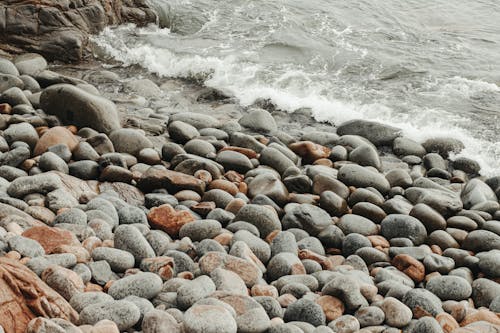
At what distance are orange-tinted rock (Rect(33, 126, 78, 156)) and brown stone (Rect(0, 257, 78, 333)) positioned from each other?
2.71 meters

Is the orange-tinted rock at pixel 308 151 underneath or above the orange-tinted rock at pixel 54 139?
underneath

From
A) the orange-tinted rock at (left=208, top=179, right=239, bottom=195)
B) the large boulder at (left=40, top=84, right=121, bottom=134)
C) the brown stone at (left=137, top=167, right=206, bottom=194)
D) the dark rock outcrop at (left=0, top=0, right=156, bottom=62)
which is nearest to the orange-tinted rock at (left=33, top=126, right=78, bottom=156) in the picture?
the large boulder at (left=40, top=84, right=121, bottom=134)

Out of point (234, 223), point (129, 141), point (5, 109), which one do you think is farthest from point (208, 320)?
point (5, 109)

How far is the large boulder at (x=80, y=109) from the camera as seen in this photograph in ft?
21.0

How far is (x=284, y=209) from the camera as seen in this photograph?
5.38 m

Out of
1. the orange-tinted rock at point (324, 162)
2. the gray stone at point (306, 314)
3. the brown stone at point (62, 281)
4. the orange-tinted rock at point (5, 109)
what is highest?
the brown stone at point (62, 281)

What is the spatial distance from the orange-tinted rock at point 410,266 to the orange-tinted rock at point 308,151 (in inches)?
86.9

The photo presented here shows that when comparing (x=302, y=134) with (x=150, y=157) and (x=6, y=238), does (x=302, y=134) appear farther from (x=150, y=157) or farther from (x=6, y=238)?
(x=6, y=238)

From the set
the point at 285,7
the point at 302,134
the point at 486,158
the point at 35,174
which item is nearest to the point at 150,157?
the point at 35,174

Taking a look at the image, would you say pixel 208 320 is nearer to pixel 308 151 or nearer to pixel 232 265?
pixel 232 265

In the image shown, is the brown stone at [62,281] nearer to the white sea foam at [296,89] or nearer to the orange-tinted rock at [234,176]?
the orange-tinted rock at [234,176]

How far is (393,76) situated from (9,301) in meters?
7.86

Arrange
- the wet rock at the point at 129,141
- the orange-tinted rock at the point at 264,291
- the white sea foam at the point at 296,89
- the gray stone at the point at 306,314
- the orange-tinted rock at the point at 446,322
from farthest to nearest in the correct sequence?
1. the white sea foam at the point at 296,89
2. the wet rock at the point at 129,141
3. the orange-tinted rock at the point at 264,291
4. the orange-tinted rock at the point at 446,322
5. the gray stone at the point at 306,314

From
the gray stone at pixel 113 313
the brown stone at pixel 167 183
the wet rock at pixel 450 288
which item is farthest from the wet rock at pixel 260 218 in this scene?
the gray stone at pixel 113 313
